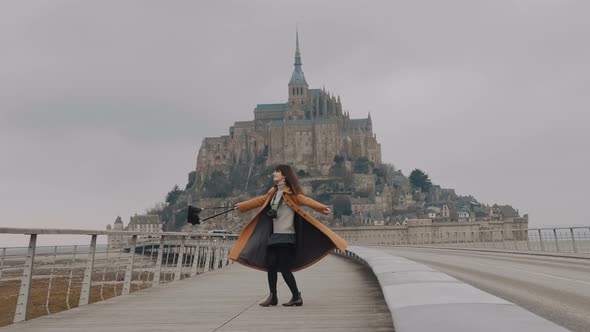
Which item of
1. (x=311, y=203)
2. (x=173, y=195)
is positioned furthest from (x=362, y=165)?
(x=311, y=203)

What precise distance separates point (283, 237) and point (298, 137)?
139285 mm

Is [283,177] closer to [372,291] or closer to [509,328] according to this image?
[372,291]

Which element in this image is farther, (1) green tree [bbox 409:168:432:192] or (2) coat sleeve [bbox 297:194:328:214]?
(1) green tree [bbox 409:168:432:192]

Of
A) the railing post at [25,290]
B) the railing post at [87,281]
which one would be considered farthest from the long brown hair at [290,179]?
the railing post at [25,290]

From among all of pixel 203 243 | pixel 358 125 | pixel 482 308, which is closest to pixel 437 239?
pixel 358 125

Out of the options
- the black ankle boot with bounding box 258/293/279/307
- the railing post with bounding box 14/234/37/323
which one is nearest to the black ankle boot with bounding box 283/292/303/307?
the black ankle boot with bounding box 258/293/279/307

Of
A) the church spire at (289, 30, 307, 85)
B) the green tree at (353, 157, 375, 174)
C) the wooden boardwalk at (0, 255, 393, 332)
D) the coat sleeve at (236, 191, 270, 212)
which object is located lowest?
the wooden boardwalk at (0, 255, 393, 332)

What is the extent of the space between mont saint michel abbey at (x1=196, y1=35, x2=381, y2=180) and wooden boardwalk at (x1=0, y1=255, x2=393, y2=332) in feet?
443

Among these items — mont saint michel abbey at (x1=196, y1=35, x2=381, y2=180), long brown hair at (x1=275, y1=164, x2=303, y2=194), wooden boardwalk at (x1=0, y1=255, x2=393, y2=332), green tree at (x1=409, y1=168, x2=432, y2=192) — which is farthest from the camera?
green tree at (x1=409, y1=168, x2=432, y2=192)

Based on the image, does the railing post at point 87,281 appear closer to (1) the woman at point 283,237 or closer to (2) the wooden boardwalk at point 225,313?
(2) the wooden boardwalk at point 225,313

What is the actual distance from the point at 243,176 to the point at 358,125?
3423 centimetres

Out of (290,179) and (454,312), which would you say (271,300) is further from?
(454,312)

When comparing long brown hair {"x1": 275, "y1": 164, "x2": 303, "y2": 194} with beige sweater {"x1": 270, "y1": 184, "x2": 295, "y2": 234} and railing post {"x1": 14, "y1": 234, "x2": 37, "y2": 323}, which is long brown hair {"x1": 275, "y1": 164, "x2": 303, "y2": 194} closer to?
beige sweater {"x1": 270, "y1": 184, "x2": 295, "y2": 234}

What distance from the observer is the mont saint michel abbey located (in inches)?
5714
